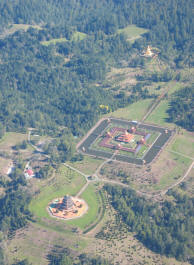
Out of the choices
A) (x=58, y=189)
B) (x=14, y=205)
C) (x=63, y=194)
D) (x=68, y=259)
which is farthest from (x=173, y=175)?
(x=68, y=259)

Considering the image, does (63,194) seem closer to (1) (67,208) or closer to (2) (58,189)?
(2) (58,189)

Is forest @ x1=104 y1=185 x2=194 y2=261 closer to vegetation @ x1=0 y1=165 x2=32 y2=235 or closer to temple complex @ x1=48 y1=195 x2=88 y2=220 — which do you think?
temple complex @ x1=48 y1=195 x2=88 y2=220

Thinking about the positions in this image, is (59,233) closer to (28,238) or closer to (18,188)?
(28,238)

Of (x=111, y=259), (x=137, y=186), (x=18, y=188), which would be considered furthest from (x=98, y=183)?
(x=111, y=259)

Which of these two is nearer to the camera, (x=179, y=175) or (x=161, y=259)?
(x=161, y=259)

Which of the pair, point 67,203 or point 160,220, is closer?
point 160,220

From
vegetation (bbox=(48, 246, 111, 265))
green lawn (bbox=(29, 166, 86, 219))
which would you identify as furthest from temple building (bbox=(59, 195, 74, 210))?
vegetation (bbox=(48, 246, 111, 265))

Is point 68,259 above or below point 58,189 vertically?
above
